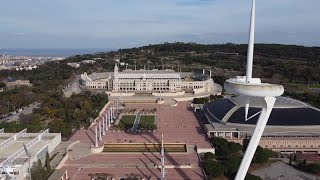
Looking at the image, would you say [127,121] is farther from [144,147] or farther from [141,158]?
[141,158]

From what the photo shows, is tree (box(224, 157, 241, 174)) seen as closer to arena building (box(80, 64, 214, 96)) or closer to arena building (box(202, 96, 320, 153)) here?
arena building (box(202, 96, 320, 153))

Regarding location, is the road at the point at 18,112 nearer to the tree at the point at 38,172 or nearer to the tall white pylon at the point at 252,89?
the tree at the point at 38,172

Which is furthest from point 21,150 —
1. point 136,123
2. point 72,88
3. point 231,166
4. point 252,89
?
point 72,88

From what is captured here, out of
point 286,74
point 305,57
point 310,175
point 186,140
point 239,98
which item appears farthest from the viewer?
point 305,57

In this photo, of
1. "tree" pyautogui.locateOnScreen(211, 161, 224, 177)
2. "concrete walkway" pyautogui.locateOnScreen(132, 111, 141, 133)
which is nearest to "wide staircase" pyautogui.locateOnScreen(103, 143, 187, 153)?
"concrete walkway" pyautogui.locateOnScreen(132, 111, 141, 133)

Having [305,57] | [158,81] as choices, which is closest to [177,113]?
[158,81]

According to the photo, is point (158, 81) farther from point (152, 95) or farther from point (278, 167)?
point (278, 167)

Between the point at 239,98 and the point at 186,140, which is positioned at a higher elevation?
the point at 239,98

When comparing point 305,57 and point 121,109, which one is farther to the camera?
point 305,57
